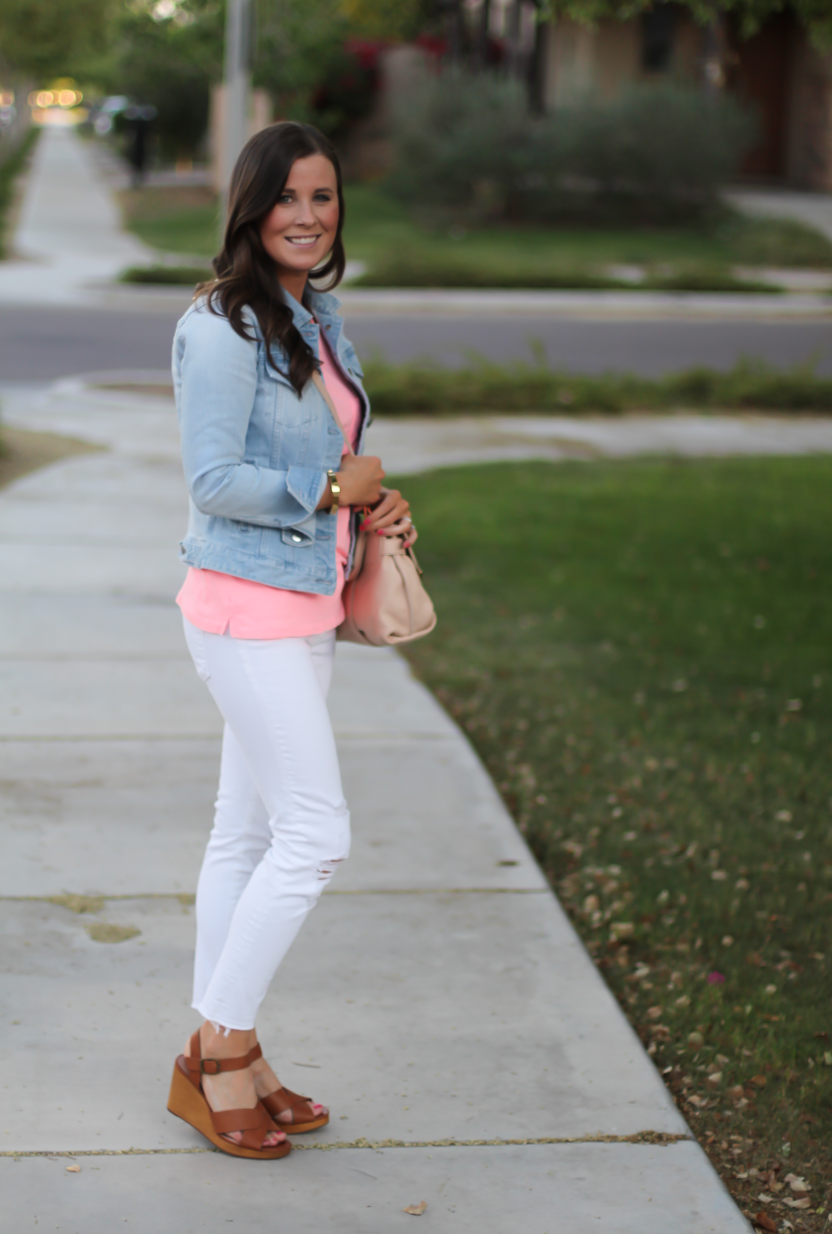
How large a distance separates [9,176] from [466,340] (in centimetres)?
2597

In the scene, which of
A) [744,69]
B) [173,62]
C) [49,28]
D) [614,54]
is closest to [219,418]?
[614,54]

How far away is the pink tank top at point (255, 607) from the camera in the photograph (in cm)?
255

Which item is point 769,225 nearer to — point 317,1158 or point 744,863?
point 744,863

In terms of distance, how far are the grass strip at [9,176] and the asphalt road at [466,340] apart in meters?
7.13

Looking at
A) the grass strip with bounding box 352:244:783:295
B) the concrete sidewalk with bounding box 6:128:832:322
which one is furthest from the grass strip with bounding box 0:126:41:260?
the grass strip with bounding box 352:244:783:295

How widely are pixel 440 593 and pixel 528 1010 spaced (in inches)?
155

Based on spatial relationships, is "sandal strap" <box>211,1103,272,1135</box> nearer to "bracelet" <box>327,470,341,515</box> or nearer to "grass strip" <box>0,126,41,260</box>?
"bracelet" <box>327,470,341,515</box>

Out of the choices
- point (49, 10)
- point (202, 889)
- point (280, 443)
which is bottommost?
point (202, 889)

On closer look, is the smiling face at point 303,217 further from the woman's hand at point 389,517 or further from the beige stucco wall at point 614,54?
the beige stucco wall at point 614,54

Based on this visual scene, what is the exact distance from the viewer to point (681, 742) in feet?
17.4

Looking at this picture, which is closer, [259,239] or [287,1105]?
[259,239]

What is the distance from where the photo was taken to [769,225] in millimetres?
25656

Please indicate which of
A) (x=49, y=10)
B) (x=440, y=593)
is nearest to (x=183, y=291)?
(x=440, y=593)

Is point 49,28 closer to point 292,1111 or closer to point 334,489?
point 334,489
